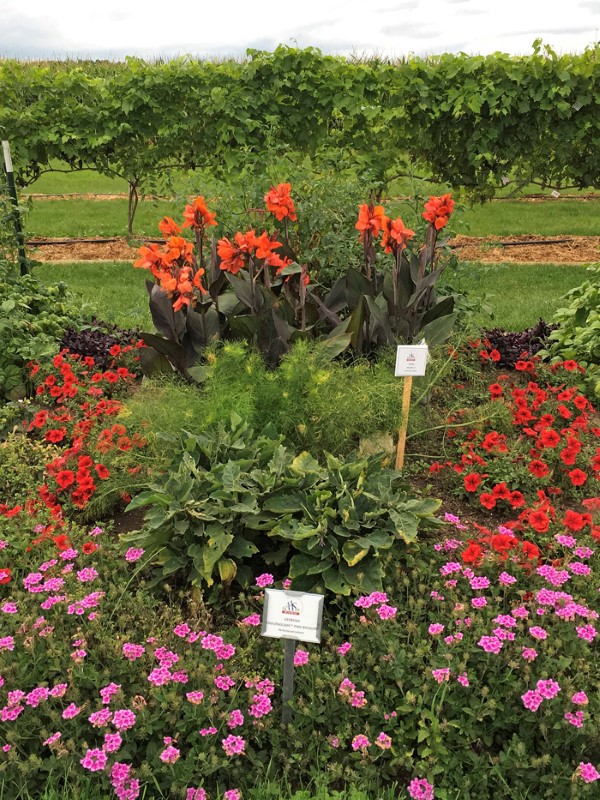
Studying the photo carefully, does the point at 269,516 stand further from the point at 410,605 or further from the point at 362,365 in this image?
the point at 362,365

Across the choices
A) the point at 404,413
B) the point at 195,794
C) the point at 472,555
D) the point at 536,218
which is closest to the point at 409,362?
the point at 404,413

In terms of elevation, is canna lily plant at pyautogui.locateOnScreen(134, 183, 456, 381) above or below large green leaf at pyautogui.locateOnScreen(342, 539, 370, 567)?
above

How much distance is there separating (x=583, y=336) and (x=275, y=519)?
2.83m

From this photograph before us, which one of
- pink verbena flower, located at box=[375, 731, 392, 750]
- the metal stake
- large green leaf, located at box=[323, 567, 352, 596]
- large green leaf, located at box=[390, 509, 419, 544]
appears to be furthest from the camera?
the metal stake

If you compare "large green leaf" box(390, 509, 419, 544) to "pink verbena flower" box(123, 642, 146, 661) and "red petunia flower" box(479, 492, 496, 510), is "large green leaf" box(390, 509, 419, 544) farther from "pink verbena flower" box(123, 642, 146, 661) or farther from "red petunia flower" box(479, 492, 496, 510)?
"pink verbena flower" box(123, 642, 146, 661)

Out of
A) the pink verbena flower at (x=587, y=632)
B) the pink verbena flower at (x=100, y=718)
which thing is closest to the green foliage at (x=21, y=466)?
the pink verbena flower at (x=100, y=718)

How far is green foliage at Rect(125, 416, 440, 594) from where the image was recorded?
260 cm

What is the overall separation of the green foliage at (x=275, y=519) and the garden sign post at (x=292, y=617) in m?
0.50

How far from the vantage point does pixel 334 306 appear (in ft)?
13.8

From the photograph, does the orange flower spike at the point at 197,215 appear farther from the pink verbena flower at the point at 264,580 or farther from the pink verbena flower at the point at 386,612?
the pink verbena flower at the point at 386,612

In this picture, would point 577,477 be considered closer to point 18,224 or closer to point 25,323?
point 25,323

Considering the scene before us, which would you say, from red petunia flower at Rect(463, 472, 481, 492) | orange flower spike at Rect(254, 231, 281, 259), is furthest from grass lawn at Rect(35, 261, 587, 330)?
red petunia flower at Rect(463, 472, 481, 492)

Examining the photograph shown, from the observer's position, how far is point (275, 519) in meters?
2.71

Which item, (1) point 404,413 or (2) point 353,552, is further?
(1) point 404,413
